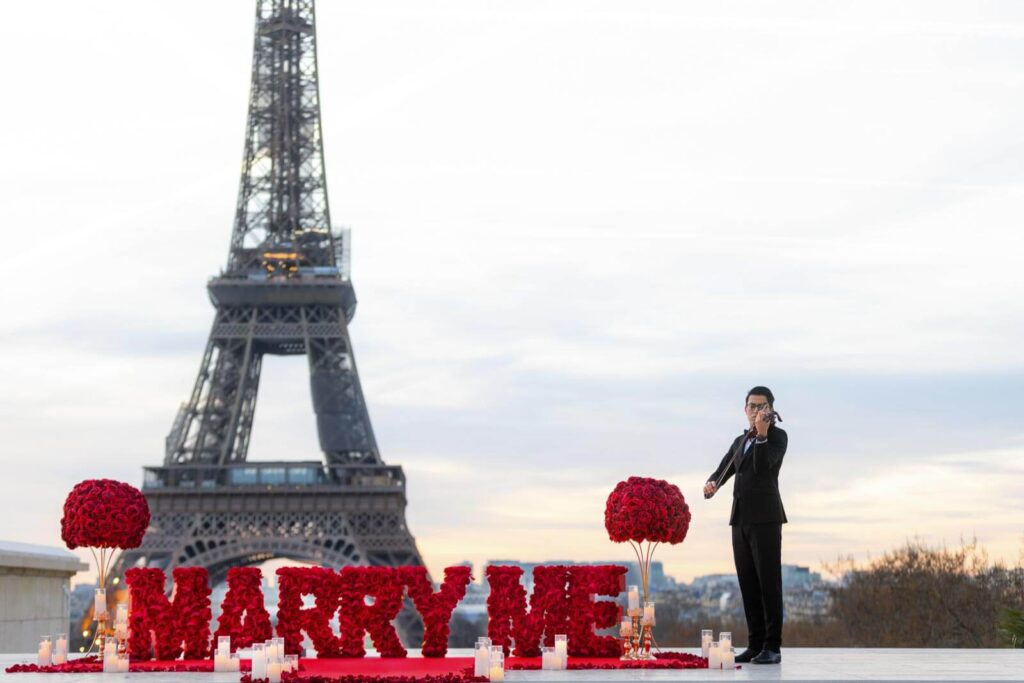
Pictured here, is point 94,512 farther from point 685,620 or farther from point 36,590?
point 685,620

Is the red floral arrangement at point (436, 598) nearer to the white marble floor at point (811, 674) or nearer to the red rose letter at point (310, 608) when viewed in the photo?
the red rose letter at point (310, 608)

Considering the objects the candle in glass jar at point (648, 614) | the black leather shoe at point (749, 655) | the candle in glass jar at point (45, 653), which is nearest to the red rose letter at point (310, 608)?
the candle in glass jar at point (45, 653)

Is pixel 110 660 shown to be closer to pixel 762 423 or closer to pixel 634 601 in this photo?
pixel 634 601

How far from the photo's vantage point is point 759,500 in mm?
13086

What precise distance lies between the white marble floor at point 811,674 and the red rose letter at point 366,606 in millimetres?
2498

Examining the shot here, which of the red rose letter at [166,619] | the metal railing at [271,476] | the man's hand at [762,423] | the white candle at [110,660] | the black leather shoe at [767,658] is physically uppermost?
the metal railing at [271,476]

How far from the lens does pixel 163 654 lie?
47.2ft

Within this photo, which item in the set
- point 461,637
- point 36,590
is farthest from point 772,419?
point 461,637

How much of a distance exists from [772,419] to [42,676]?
7.43 m

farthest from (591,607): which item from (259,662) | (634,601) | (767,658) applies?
(259,662)

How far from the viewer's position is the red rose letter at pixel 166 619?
47.2 feet

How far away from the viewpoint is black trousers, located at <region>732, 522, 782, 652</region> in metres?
13.0

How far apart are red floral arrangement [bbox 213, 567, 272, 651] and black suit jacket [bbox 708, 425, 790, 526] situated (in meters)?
5.39

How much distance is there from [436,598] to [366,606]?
0.82 metres
